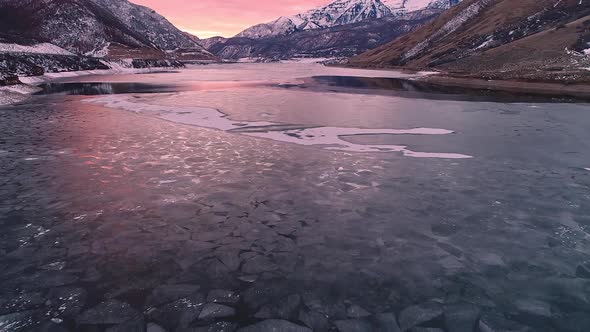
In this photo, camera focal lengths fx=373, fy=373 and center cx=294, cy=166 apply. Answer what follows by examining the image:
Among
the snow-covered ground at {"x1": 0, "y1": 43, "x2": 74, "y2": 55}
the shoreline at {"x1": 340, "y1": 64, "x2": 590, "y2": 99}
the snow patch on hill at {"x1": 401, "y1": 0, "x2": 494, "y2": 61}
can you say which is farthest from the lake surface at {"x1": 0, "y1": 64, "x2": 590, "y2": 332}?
the snow patch on hill at {"x1": 401, "y1": 0, "x2": 494, "y2": 61}

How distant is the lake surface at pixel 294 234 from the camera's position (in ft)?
22.9

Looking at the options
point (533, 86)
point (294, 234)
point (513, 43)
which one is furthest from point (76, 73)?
point (513, 43)

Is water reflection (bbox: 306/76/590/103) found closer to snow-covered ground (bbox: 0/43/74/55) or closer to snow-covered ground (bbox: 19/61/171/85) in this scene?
snow-covered ground (bbox: 19/61/171/85)

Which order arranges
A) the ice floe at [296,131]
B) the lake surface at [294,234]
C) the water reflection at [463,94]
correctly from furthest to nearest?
the water reflection at [463,94], the ice floe at [296,131], the lake surface at [294,234]

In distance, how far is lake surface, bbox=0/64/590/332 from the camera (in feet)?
22.9

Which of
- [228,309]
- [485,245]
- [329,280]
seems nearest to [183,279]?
[228,309]

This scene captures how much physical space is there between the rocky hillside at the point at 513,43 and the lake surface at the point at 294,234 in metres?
64.2

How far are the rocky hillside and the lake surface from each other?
6422 centimetres

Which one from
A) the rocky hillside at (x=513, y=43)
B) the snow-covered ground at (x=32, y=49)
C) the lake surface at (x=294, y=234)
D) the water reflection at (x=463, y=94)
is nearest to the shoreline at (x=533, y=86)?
the rocky hillside at (x=513, y=43)

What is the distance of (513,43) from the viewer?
113 metres

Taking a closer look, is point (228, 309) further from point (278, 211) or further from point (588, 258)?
point (588, 258)

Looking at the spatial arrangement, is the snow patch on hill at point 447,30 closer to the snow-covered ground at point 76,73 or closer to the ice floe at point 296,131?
the snow-covered ground at point 76,73

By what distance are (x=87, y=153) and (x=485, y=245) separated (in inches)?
686

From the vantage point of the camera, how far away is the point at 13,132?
2291 cm
